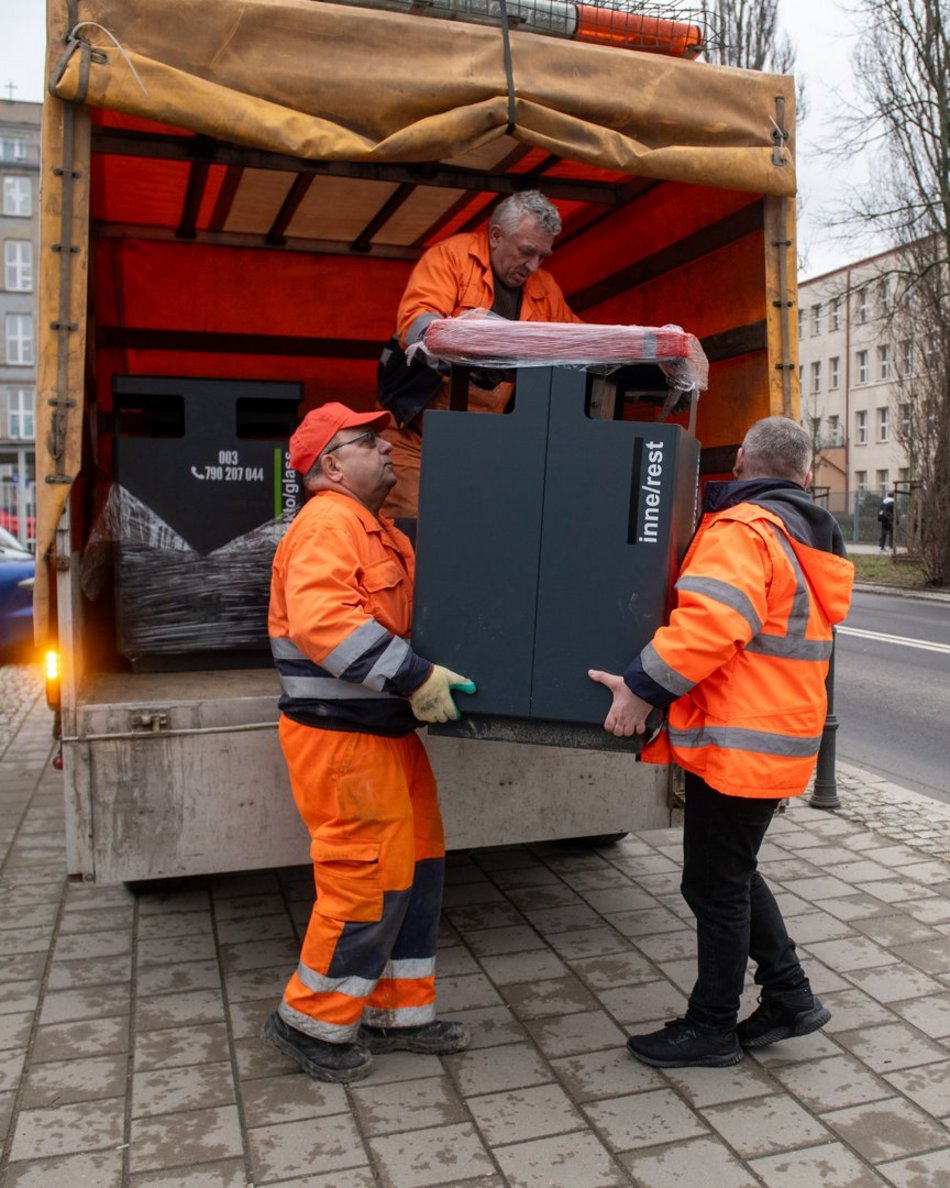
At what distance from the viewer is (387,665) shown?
9.68ft

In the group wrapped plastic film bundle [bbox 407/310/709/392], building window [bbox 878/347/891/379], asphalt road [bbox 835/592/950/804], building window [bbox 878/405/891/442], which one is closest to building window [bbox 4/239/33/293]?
building window [bbox 878/347/891/379]

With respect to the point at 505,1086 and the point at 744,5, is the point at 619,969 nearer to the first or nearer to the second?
the point at 505,1086

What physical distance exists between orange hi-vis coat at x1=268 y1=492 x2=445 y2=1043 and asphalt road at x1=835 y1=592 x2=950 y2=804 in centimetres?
444

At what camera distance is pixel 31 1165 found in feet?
9.12

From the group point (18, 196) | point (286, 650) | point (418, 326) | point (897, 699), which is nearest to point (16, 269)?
point (18, 196)

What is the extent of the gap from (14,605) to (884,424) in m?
46.8

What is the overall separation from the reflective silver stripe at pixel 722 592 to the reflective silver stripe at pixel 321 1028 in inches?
59.1

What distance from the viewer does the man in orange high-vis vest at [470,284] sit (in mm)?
4176

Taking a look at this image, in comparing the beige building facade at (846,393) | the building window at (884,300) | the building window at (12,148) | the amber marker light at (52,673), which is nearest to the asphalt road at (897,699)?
the amber marker light at (52,673)

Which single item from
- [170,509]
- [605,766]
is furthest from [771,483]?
[170,509]

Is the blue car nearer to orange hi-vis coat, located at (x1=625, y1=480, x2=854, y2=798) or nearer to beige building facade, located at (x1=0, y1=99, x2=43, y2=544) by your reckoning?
orange hi-vis coat, located at (x1=625, y1=480, x2=854, y2=798)

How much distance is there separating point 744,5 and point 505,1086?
25.2 meters

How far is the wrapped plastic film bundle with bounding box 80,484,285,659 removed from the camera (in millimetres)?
4199

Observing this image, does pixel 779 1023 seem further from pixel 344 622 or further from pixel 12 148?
pixel 12 148
